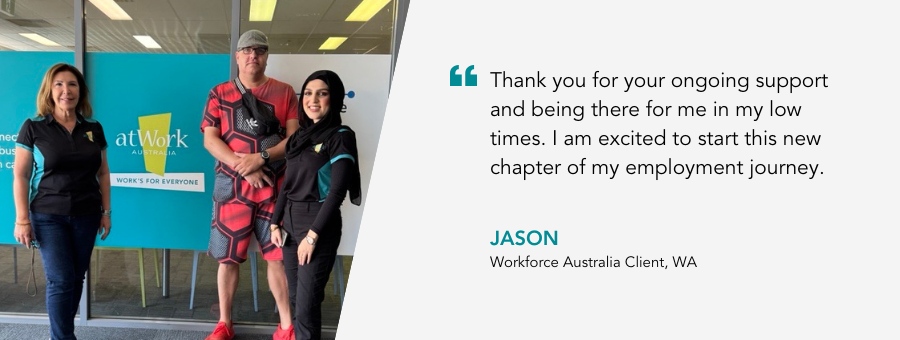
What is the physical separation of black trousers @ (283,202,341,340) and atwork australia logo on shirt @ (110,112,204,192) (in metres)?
0.96

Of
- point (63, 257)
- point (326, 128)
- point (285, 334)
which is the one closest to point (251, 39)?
point (326, 128)

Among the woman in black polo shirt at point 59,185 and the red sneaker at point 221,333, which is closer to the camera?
the woman in black polo shirt at point 59,185

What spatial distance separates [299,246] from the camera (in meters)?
2.80

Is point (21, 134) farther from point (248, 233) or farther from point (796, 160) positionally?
point (796, 160)

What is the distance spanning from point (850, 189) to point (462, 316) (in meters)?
1.25

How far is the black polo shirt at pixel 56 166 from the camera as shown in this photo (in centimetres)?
289

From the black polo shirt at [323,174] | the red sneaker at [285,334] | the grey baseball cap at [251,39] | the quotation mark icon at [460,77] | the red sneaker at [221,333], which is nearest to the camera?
the quotation mark icon at [460,77]

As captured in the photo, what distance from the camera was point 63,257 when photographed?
2.94 m

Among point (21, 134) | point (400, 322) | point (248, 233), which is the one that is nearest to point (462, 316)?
point (400, 322)

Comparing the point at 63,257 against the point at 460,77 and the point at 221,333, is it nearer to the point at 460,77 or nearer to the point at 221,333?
the point at 221,333

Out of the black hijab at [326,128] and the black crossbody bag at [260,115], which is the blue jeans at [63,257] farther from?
the black hijab at [326,128]

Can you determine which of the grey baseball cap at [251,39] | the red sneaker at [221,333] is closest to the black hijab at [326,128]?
the grey baseball cap at [251,39]

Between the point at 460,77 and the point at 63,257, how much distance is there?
2.00 metres

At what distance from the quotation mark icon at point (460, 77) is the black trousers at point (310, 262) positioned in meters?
0.95
